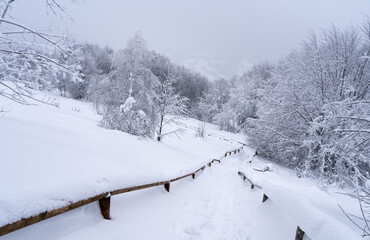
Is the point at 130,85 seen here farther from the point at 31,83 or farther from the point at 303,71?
the point at 303,71

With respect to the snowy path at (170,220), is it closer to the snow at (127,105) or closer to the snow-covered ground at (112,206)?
the snow-covered ground at (112,206)

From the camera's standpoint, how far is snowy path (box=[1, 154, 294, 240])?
1.99m

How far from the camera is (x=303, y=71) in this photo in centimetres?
1195

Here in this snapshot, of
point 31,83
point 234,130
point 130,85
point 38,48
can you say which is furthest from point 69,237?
point 234,130

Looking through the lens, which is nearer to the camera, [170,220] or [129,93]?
[170,220]

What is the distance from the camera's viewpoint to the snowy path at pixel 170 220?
78.5 inches

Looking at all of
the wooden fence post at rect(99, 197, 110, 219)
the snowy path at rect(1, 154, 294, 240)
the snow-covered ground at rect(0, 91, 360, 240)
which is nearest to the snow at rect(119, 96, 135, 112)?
the snowy path at rect(1, 154, 294, 240)

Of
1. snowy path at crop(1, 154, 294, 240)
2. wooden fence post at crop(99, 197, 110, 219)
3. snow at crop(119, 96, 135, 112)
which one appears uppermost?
snow at crop(119, 96, 135, 112)

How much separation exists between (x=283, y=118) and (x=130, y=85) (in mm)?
11454

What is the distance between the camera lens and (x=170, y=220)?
324 cm

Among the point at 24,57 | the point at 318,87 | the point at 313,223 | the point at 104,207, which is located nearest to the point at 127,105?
the point at 24,57

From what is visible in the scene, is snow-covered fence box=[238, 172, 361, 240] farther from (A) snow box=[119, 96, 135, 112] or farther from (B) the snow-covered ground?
(A) snow box=[119, 96, 135, 112]

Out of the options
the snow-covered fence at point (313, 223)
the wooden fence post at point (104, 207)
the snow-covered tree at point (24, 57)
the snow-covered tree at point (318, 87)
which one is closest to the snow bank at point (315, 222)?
the snow-covered fence at point (313, 223)

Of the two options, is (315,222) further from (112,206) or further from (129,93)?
(129,93)
